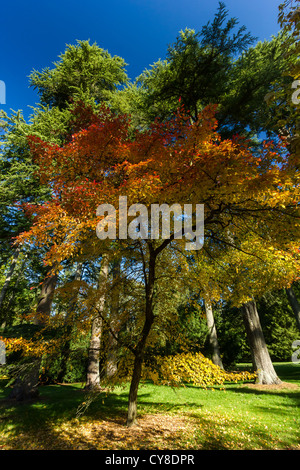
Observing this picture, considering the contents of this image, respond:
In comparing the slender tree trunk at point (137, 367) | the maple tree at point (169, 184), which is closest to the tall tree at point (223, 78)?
the maple tree at point (169, 184)

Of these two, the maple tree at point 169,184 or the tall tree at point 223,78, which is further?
the tall tree at point 223,78

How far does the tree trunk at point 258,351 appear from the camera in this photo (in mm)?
8656

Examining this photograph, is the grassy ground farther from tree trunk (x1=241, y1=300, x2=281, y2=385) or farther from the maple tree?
tree trunk (x1=241, y1=300, x2=281, y2=385)

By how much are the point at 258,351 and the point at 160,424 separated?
233 inches

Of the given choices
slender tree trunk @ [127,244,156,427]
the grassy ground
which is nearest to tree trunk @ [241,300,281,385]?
the grassy ground

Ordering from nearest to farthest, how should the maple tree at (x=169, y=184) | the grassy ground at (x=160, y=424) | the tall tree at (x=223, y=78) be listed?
the maple tree at (x=169, y=184) < the grassy ground at (x=160, y=424) < the tall tree at (x=223, y=78)

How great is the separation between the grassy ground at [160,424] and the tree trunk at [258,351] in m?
1.50

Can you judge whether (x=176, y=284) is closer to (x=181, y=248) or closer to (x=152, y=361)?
(x=181, y=248)

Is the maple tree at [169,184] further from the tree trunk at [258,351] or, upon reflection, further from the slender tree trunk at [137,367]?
the tree trunk at [258,351]

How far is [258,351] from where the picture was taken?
29.2ft

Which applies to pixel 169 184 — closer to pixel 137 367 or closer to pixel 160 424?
pixel 137 367

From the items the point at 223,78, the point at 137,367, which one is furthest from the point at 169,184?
the point at 223,78
